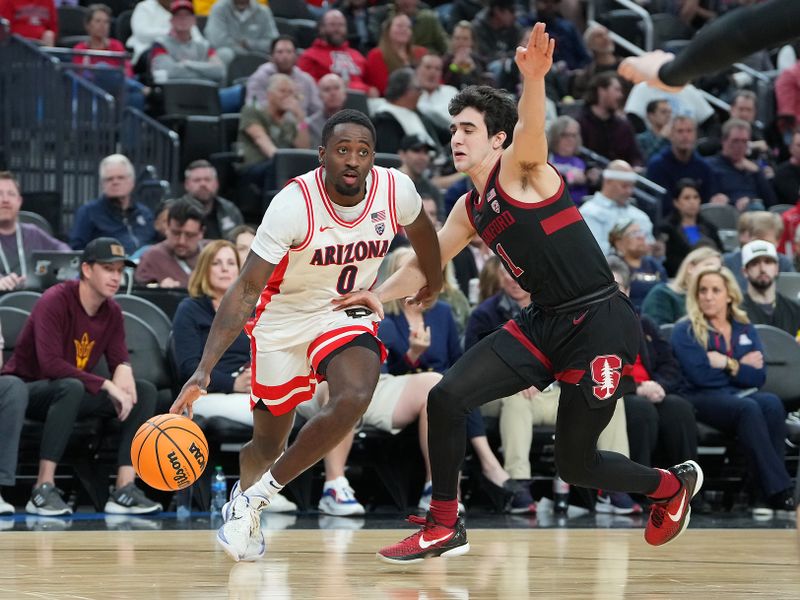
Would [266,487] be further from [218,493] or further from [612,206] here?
[612,206]

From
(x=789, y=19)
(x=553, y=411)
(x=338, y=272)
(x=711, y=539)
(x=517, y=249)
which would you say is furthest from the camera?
(x=553, y=411)

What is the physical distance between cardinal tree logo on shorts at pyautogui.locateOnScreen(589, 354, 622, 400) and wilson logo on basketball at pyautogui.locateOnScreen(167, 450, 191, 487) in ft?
6.14

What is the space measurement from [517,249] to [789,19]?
2479 mm

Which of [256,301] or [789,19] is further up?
[789,19]

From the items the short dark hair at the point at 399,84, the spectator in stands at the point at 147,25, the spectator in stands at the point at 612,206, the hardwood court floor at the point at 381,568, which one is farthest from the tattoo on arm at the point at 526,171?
the spectator in stands at the point at 147,25

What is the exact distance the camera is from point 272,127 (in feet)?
42.9

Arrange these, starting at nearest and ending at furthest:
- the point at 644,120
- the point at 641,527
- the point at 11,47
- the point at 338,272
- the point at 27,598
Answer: the point at 27,598 → the point at 338,272 → the point at 641,527 → the point at 11,47 → the point at 644,120

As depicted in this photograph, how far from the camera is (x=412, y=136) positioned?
41.3ft

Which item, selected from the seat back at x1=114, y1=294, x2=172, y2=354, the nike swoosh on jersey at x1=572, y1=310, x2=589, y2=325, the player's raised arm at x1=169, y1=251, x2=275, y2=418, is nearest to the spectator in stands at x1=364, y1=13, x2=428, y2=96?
the seat back at x1=114, y1=294, x2=172, y2=354

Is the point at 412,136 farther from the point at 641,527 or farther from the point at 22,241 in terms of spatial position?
the point at 641,527

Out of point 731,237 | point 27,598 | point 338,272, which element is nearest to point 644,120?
point 731,237

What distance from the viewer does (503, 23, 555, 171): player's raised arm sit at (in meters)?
5.43

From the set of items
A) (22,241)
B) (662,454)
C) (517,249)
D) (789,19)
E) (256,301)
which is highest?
(789,19)

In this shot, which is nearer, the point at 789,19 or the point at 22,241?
the point at 789,19
